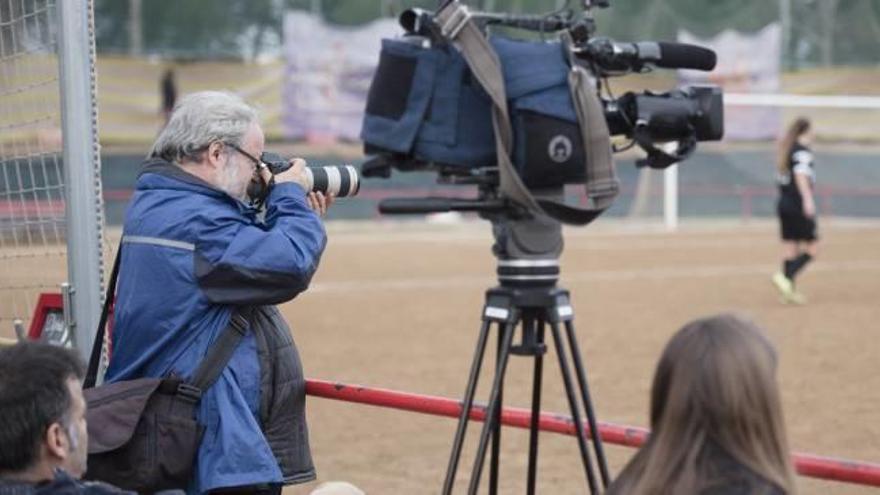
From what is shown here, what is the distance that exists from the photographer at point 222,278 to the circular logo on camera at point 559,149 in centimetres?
62

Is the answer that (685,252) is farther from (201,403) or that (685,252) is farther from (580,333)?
(201,403)

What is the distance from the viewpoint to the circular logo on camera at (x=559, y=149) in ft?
10.6

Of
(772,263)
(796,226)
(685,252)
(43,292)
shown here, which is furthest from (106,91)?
(43,292)

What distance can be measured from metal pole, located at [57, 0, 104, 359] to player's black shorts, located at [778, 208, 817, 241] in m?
11.5

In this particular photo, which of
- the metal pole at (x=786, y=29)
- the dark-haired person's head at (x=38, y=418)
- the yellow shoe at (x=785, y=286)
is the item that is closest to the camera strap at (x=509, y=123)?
the dark-haired person's head at (x=38, y=418)

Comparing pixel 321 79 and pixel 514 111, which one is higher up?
pixel 514 111

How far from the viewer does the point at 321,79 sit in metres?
29.5

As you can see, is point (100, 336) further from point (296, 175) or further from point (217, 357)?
point (296, 175)

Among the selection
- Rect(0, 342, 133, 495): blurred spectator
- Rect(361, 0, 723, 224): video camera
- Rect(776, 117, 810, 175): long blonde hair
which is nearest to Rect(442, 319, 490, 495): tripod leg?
Rect(361, 0, 723, 224): video camera

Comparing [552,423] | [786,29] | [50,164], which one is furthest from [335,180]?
[786,29]

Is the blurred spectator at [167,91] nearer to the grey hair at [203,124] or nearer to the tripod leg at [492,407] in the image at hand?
the grey hair at [203,124]

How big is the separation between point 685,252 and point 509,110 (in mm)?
18664

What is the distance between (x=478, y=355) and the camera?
3.53 metres

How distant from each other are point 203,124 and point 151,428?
75cm
